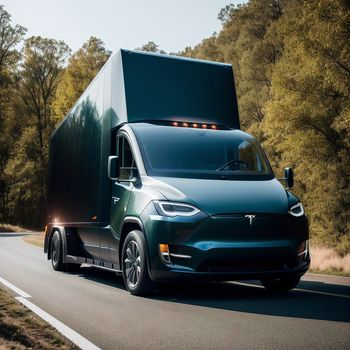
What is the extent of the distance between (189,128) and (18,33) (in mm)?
47982

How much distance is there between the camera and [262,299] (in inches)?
331

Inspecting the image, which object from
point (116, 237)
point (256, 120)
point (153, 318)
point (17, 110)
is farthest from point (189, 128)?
point (17, 110)

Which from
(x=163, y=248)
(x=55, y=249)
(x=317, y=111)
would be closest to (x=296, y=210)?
(x=163, y=248)

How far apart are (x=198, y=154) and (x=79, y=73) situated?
141 ft

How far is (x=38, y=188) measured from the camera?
190ft

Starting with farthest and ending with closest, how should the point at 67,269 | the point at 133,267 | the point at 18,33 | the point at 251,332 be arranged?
the point at 18,33
the point at 67,269
the point at 133,267
the point at 251,332

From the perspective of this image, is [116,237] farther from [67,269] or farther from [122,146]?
[67,269]

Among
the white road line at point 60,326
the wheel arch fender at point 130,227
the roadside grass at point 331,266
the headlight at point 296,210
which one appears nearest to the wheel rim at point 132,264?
the wheel arch fender at point 130,227

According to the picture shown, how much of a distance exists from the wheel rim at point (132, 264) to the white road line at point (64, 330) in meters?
1.45

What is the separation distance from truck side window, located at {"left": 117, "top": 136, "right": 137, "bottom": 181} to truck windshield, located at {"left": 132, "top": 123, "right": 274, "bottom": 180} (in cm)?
29

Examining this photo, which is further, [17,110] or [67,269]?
[17,110]

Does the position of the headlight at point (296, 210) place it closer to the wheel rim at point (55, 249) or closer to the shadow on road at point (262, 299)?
the shadow on road at point (262, 299)

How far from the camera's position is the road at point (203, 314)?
565 centimetres

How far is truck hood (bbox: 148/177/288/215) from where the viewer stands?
8.12 metres
